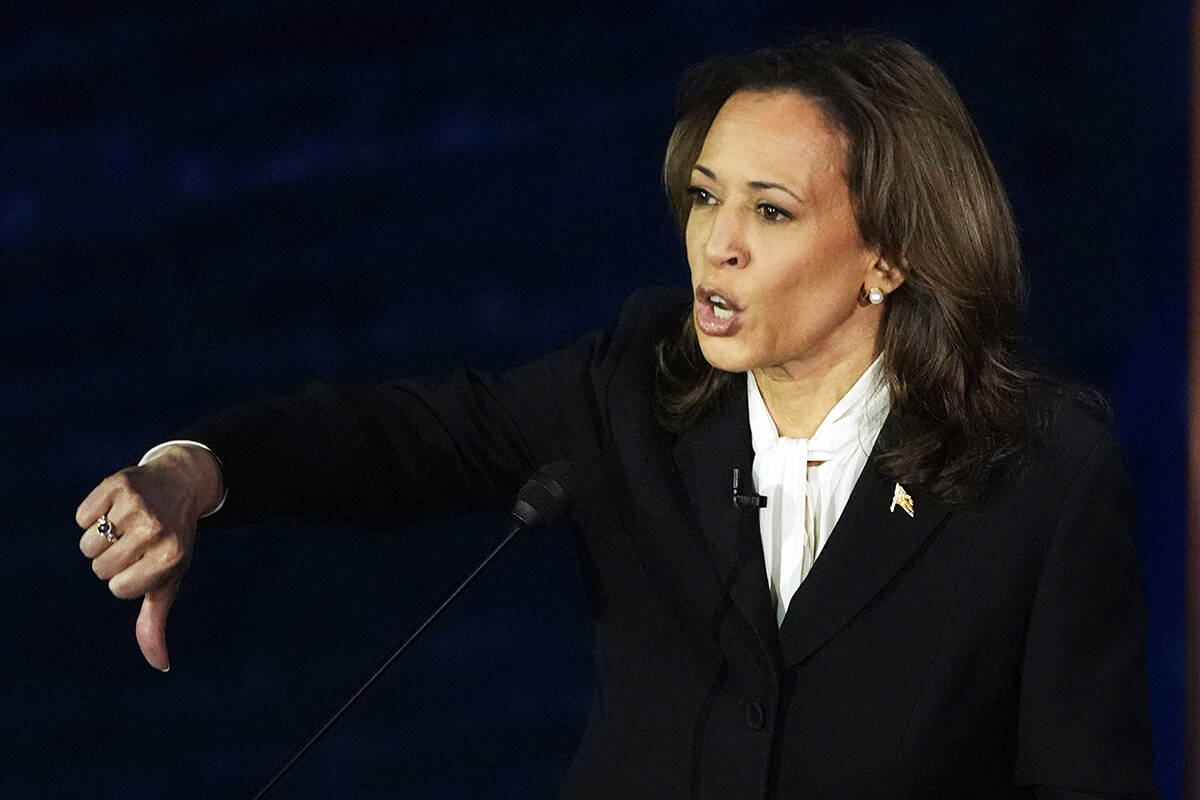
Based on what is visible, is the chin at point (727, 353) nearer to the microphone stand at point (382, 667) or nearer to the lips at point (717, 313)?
the lips at point (717, 313)

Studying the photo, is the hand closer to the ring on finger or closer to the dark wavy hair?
the ring on finger

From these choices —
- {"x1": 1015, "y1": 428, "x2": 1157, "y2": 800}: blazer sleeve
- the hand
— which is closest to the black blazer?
{"x1": 1015, "y1": 428, "x2": 1157, "y2": 800}: blazer sleeve

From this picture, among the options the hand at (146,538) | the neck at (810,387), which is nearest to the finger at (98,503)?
the hand at (146,538)

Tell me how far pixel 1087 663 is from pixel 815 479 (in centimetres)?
32

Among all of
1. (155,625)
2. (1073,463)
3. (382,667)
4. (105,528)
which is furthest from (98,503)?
(1073,463)

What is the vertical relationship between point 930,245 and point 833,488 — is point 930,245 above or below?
above

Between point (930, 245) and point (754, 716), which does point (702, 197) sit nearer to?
point (930, 245)

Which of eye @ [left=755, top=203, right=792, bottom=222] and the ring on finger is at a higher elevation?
eye @ [left=755, top=203, right=792, bottom=222]

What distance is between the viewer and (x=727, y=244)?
5.56ft

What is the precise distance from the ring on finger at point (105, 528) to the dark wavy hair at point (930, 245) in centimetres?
75

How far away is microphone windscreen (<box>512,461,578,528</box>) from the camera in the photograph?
59.5 inches

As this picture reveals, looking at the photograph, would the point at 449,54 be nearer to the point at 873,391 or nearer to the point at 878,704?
the point at 873,391

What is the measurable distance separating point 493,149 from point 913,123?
0.67 m

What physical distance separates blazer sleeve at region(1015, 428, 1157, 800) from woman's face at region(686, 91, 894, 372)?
0.30 metres
